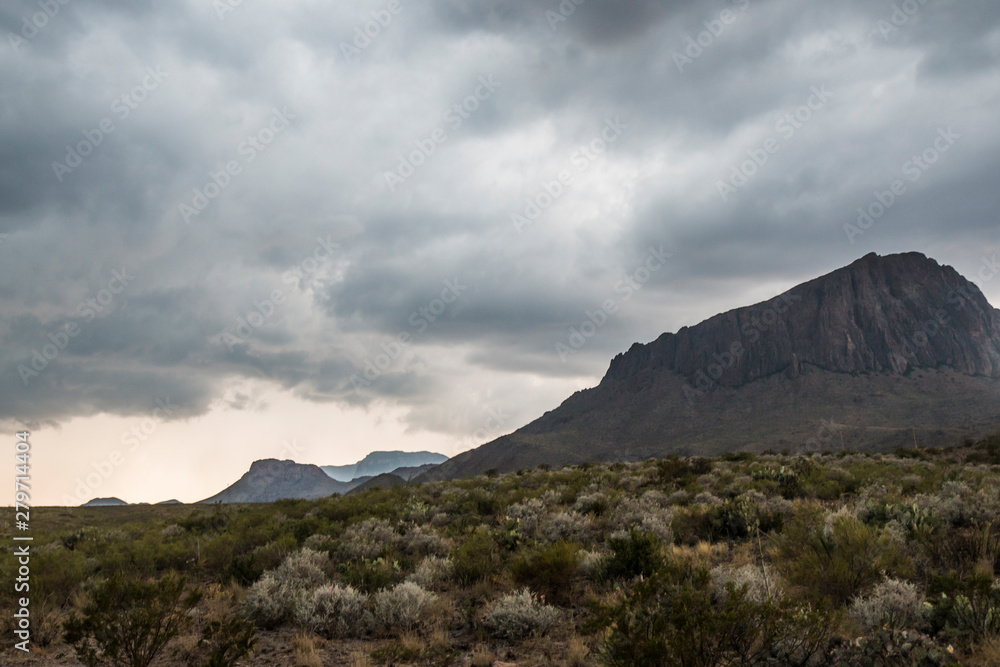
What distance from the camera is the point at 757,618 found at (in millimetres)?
5445

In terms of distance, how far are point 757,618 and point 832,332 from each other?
20718cm

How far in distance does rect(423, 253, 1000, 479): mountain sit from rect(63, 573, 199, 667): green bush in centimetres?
10802

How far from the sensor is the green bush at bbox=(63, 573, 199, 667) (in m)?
6.30

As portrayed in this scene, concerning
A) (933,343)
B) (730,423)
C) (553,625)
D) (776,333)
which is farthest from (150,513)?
(933,343)

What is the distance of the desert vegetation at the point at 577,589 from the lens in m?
5.25

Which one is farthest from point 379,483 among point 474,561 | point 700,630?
point 700,630

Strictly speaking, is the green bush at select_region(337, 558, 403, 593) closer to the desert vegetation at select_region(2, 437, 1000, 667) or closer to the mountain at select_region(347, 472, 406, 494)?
the desert vegetation at select_region(2, 437, 1000, 667)

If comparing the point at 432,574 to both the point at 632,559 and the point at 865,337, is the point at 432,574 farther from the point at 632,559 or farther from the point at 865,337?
the point at 865,337

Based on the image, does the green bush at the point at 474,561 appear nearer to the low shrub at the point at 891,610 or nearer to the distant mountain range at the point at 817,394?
the low shrub at the point at 891,610

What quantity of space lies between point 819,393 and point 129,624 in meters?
169

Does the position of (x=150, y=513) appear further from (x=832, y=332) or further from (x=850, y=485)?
(x=832, y=332)

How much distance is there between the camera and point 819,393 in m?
146

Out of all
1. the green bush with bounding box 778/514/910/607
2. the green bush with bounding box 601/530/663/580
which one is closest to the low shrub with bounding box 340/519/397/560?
the green bush with bounding box 601/530/663/580

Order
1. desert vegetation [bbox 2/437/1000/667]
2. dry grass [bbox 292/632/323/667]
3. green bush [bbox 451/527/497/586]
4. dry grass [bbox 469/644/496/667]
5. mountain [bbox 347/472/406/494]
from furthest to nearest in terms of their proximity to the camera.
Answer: mountain [bbox 347/472/406/494] → green bush [bbox 451/527/497/586] → dry grass [bbox 292/632/323/667] → dry grass [bbox 469/644/496/667] → desert vegetation [bbox 2/437/1000/667]
